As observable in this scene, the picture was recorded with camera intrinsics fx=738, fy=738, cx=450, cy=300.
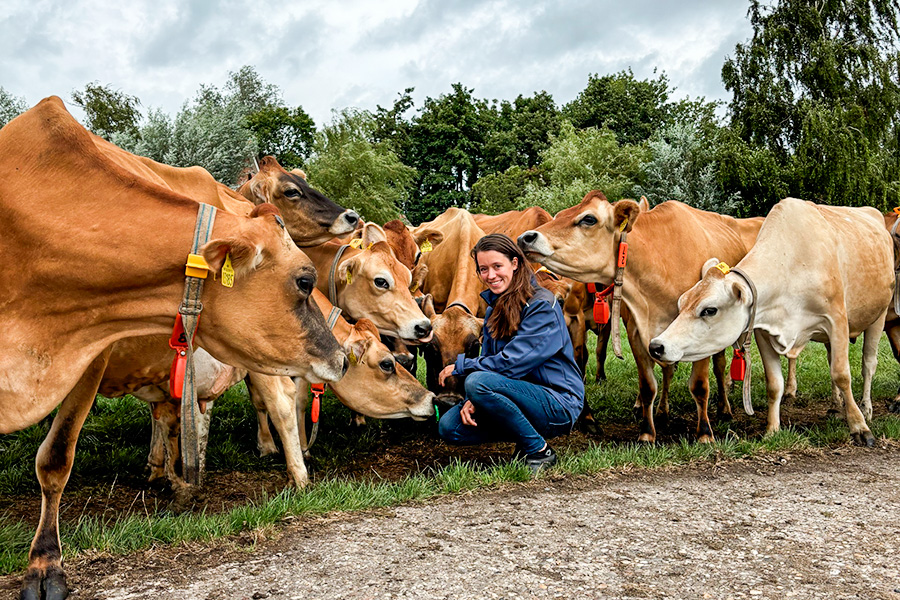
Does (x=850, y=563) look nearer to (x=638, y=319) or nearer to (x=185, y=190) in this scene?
(x=638, y=319)

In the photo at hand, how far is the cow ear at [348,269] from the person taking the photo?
6.56m

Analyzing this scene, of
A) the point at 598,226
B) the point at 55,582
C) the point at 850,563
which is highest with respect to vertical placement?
the point at 598,226

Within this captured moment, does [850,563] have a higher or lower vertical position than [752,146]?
lower

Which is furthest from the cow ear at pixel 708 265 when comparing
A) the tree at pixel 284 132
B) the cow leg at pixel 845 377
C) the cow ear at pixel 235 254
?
the tree at pixel 284 132

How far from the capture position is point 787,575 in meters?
3.44

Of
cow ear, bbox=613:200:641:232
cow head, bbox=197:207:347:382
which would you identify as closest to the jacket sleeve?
cow ear, bbox=613:200:641:232

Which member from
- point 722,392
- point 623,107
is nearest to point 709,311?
point 722,392

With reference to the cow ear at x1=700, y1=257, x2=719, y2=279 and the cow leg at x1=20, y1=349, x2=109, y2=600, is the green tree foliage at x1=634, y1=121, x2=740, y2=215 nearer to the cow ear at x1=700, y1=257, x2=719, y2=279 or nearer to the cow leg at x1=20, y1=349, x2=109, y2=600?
the cow ear at x1=700, y1=257, x2=719, y2=279

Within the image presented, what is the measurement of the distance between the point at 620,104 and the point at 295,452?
48.3m

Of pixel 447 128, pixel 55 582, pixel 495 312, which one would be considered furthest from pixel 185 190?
pixel 447 128

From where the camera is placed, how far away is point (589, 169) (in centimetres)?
3844

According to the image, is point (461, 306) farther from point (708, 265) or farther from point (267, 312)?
point (267, 312)

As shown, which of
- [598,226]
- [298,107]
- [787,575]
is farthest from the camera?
[298,107]

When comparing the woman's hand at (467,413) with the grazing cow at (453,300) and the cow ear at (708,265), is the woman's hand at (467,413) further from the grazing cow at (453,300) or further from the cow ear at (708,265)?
the cow ear at (708,265)
